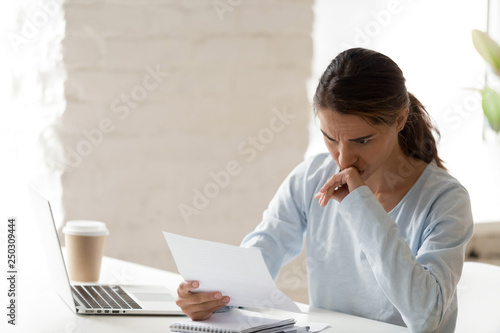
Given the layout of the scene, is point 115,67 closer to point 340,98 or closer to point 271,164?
point 271,164

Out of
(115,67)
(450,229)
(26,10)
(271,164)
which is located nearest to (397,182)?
(450,229)

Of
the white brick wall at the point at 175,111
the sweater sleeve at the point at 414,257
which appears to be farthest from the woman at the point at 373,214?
the white brick wall at the point at 175,111

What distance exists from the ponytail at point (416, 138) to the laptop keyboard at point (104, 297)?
64 centimetres

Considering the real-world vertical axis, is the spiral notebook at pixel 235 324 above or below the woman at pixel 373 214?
below

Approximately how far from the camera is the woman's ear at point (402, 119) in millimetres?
1333

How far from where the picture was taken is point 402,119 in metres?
1.34

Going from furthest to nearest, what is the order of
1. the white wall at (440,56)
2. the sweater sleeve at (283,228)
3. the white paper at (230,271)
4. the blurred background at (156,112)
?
the white wall at (440,56) < the blurred background at (156,112) < the sweater sleeve at (283,228) < the white paper at (230,271)

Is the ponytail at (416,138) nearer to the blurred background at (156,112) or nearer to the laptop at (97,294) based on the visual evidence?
Answer: the laptop at (97,294)

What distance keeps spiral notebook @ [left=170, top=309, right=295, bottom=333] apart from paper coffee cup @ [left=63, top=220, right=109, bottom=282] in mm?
399

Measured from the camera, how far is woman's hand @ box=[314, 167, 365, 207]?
4.14 feet

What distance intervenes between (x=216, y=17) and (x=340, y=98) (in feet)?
3.38

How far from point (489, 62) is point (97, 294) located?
5.93 feet

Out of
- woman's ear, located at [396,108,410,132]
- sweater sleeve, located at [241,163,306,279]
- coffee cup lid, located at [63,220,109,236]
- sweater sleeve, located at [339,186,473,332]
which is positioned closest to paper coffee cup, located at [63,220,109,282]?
coffee cup lid, located at [63,220,109,236]

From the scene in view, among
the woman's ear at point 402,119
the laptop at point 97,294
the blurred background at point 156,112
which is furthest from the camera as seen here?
the blurred background at point 156,112
